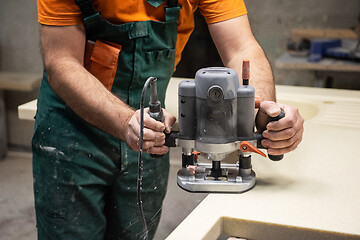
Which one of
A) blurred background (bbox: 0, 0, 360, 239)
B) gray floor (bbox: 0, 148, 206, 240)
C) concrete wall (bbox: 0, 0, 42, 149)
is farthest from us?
concrete wall (bbox: 0, 0, 42, 149)

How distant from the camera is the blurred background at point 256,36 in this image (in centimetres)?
312

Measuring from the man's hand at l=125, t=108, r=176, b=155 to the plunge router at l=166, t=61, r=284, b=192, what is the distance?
26mm

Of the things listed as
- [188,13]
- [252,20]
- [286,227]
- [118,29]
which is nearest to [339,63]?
[252,20]

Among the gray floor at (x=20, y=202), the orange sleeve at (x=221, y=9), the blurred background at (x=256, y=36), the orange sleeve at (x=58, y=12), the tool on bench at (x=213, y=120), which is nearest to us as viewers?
the tool on bench at (x=213, y=120)

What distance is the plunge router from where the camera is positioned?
0.99m

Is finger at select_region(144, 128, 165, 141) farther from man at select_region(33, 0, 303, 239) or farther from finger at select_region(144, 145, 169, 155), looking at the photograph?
man at select_region(33, 0, 303, 239)

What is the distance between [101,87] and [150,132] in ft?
0.98

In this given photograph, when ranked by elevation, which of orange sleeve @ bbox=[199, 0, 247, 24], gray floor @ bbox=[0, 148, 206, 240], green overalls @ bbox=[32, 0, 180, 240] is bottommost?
gray floor @ bbox=[0, 148, 206, 240]

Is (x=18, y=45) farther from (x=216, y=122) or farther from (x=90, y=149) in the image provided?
(x=216, y=122)

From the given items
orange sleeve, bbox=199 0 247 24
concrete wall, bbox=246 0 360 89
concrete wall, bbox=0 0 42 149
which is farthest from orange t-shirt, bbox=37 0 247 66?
concrete wall, bbox=0 0 42 149

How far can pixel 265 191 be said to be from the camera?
113 cm

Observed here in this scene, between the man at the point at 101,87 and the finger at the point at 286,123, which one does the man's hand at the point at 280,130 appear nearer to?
the finger at the point at 286,123

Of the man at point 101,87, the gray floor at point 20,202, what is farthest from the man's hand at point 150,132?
the gray floor at point 20,202

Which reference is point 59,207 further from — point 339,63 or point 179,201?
point 339,63
